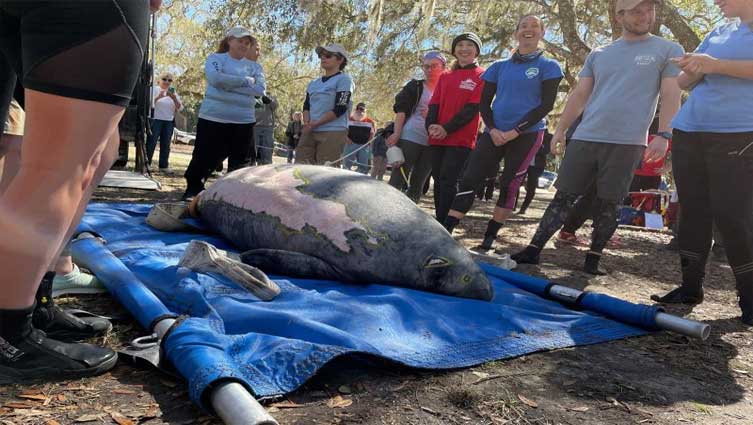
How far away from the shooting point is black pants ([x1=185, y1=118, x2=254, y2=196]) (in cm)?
579

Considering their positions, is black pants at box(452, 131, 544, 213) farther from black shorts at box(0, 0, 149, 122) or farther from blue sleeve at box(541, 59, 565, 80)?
black shorts at box(0, 0, 149, 122)

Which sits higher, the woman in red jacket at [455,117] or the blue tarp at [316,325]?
the woman in red jacket at [455,117]

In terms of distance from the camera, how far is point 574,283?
403 centimetres

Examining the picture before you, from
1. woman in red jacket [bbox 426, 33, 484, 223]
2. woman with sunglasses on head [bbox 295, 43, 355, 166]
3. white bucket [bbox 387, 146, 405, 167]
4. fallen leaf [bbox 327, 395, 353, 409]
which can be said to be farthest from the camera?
woman with sunglasses on head [bbox 295, 43, 355, 166]

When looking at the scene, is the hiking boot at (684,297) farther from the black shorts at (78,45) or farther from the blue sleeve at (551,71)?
the black shorts at (78,45)

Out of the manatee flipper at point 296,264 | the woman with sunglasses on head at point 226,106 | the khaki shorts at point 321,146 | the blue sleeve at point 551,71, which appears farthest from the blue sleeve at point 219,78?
the manatee flipper at point 296,264

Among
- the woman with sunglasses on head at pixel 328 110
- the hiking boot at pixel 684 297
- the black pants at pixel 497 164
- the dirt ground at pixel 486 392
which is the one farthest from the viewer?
the woman with sunglasses on head at pixel 328 110

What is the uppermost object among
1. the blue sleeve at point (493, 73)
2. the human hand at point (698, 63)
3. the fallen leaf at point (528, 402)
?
the human hand at point (698, 63)

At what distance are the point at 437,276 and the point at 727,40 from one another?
7.14 feet

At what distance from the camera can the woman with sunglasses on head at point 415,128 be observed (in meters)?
5.62

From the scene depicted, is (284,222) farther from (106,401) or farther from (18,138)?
(106,401)

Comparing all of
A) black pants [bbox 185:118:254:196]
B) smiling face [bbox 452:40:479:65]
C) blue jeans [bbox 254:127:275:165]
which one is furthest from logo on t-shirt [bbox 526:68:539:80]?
→ blue jeans [bbox 254:127:275:165]

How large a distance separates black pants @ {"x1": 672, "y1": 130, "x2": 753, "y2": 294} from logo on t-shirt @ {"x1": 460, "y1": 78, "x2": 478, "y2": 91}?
2.02 metres

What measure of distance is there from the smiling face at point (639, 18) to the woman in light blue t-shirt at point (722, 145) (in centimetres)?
52
